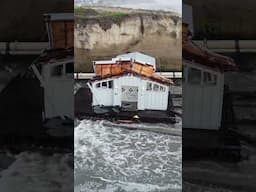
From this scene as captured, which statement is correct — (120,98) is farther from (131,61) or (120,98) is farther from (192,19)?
(192,19)

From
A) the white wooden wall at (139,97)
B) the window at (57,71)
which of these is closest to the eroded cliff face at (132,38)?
the white wooden wall at (139,97)

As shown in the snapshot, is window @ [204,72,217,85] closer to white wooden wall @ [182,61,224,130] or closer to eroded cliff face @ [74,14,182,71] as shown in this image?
white wooden wall @ [182,61,224,130]

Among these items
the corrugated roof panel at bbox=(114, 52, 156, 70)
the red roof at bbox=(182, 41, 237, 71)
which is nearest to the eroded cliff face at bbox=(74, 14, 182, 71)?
the corrugated roof panel at bbox=(114, 52, 156, 70)

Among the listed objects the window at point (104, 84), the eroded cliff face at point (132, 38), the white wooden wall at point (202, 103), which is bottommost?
the white wooden wall at point (202, 103)

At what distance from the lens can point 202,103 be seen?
13.3ft

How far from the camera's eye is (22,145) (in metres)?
4.21

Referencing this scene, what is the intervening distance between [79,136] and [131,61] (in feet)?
1.29

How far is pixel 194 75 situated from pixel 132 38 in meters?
1.12

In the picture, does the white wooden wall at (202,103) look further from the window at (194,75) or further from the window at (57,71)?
the window at (57,71)

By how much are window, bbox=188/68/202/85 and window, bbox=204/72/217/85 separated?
6cm

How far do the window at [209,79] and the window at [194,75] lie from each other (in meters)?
0.06

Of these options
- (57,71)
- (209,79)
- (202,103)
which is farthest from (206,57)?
(57,71)

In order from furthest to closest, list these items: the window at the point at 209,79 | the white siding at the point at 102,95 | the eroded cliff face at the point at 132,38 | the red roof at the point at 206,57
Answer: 1. the window at the point at 209,79
2. the red roof at the point at 206,57
3. the white siding at the point at 102,95
4. the eroded cliff face at the point at 132,38

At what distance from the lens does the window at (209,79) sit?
4.06m
